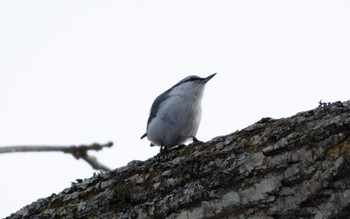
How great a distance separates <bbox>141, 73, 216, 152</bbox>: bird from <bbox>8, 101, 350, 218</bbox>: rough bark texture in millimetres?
2132

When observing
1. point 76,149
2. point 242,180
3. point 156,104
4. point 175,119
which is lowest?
point 242,180

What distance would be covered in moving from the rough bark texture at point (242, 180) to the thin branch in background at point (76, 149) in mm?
212

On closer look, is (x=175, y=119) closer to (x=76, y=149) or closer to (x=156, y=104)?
(x=156, y=104)

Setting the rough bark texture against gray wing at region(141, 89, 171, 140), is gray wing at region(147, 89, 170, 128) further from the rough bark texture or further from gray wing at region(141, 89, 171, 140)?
the rough bark texture

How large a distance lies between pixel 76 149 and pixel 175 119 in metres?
2.66

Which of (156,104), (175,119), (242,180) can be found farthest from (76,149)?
(156,104)

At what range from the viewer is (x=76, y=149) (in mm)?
3188

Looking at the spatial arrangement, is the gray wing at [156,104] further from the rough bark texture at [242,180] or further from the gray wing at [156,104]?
the rough bark texture at [242,180]

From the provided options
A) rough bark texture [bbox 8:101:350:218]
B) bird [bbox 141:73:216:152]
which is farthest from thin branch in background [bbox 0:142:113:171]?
bird [bbox 141:73:216:152]

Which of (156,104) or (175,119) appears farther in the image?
(156,104)

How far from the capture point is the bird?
226 inches

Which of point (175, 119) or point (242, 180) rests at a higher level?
point (175, 119)

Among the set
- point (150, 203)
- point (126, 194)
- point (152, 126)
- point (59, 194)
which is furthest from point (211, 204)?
point (152, 126)

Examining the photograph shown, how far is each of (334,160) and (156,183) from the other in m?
0.98
